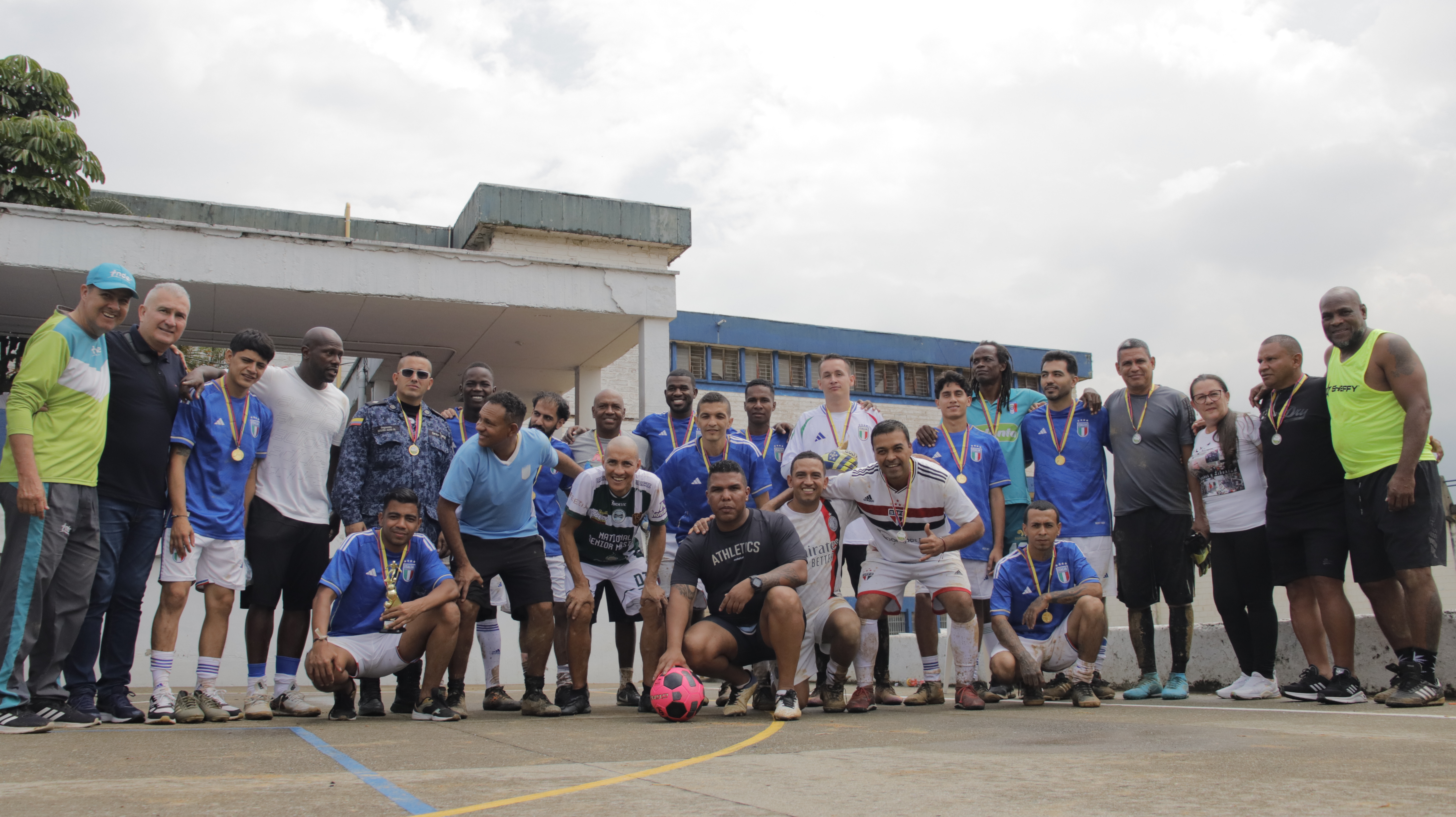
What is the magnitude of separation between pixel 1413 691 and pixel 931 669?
7.92ft

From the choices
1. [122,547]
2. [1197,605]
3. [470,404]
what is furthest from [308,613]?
[1197,605]

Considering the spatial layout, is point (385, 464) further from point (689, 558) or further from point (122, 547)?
point (689, 558)

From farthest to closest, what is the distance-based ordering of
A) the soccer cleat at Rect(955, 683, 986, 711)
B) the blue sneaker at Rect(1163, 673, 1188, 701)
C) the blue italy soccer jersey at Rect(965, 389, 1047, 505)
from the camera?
1. the blue italy soccer jersey at Rect(965, 389, 1047, 505)
2. the blue sneaker at Rect(1163, 673, 1188, 701)
3. the soccer cleat at Rect(955, 683, 986, 711)

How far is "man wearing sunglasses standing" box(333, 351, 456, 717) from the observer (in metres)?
5.69

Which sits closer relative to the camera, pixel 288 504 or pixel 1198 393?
pixel 288 504

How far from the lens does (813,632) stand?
5.65m

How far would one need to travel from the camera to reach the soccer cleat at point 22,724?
A: 409cm

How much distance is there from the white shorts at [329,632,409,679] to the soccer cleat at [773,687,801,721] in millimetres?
1998

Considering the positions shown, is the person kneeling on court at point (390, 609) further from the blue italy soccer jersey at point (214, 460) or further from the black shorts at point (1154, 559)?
the black shorts at point (1154, 559)

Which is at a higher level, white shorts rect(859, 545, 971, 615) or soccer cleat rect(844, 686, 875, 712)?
white shorts rect(859, 545, 971, 615)

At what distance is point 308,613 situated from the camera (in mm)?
5609

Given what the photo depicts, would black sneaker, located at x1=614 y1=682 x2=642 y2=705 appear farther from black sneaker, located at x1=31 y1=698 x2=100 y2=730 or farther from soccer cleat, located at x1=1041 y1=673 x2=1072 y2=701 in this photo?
black sneaker, located at x1=31 y1=698 x2=100 y2=730

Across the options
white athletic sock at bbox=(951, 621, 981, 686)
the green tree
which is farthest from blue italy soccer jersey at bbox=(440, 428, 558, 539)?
the green tree

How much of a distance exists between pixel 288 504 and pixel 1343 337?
5.79m
